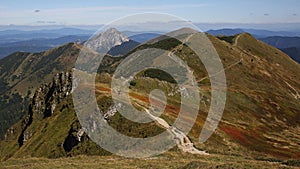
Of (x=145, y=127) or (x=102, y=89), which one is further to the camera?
Answer: (x=102, y=89)

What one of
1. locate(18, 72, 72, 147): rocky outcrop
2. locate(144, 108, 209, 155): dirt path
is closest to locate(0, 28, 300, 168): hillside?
locate(18, 72, 72, 147): rocky outcrop

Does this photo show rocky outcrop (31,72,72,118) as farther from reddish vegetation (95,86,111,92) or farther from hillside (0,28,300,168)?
reddish vegetation (95,86,111,92)

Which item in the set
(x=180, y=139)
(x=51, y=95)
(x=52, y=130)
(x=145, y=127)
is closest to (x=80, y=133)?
(x=145, y=127)

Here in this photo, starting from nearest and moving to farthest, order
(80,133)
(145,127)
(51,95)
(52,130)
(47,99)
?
1. (145,127)
2. (80,133)
3. (52,130)
4. (51,95)
5. (47,99)

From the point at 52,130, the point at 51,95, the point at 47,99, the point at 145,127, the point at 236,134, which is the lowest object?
the point at 236,134

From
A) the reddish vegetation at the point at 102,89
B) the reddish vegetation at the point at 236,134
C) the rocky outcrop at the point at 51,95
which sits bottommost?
the reddish vegetation at the point at 236,134

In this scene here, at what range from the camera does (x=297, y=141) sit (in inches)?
4166

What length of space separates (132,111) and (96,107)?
8.57 metres

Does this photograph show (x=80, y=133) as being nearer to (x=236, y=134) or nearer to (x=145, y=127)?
(x=145, y=127)

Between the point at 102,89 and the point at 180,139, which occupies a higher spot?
the point at 102,89

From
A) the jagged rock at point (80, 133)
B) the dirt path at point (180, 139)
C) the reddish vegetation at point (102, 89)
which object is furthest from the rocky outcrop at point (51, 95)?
the dirt path at point (180, 139)

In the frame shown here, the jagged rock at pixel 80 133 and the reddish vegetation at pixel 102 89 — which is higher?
the reddish vegetation at pixel 102 89

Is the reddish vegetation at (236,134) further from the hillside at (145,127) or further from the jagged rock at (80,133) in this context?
the jagged rock at (80,133)

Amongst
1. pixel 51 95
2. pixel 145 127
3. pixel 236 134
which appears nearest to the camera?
pixel 145 127
